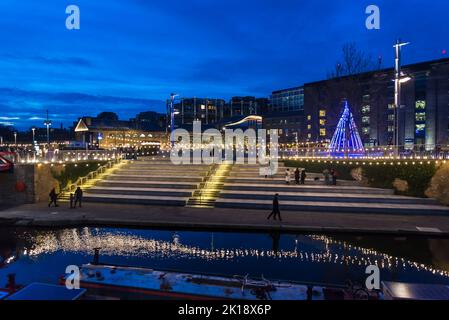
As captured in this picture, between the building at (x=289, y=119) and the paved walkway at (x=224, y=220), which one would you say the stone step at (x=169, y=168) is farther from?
the building at (x=289, y=119)

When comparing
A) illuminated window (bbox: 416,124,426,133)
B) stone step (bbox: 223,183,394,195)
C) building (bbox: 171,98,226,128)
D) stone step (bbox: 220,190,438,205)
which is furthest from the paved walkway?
building (bbox: 171,98,226,128)

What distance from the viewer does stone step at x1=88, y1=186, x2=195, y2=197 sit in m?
27.8

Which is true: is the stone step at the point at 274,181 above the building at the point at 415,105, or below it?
below

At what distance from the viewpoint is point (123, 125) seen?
132 meters

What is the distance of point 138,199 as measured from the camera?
26.8 meters

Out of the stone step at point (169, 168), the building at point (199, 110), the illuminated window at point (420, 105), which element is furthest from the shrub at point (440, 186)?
the building at point (199, 110)

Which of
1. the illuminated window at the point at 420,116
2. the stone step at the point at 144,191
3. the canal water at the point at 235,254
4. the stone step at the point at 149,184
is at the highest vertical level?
the illuminated window at the point at 420,116

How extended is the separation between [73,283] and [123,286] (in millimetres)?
1321

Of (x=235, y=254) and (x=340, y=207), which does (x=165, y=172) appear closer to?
(x=340, y=207)

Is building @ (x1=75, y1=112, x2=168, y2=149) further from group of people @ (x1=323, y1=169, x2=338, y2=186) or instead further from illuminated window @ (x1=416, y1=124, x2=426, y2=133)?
group of people @ (x1=323, y1=169, x2=338, y2=186)

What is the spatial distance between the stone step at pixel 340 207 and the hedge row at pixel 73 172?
13786 millimetres

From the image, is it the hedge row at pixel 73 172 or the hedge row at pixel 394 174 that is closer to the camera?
the hedge row at pixel 394 174

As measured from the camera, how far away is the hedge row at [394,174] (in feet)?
86.2

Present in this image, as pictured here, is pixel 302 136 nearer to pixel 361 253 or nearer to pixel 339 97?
pixel 339 97
